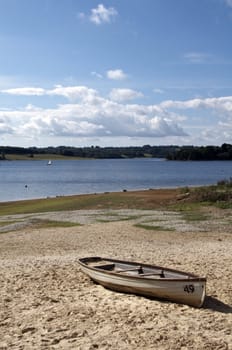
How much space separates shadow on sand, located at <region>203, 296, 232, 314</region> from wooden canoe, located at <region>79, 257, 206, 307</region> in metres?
0.35

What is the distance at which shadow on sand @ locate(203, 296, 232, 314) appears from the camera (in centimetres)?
1105

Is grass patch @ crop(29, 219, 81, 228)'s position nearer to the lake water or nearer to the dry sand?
the dry sand

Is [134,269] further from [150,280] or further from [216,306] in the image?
[216,306]

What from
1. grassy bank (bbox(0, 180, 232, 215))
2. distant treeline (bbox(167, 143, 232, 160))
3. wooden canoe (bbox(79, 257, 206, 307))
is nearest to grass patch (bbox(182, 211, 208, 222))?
grassy bank (bbox(0, 180, 232, 215))

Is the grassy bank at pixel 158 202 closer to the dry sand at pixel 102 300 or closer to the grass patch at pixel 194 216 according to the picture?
the grass patch at pixel 194 216

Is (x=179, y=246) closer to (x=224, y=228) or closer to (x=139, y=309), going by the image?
(x=224, y=228)

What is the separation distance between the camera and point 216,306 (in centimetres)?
1132

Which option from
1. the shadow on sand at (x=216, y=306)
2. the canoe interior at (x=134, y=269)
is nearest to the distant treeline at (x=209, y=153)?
the canoe interior at (x=134, y=269)

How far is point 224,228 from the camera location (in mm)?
24422

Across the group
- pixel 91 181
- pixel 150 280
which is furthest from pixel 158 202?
pixel 91 181

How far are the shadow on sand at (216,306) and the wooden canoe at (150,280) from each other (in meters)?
0.35

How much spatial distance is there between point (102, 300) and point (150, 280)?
1.20 m

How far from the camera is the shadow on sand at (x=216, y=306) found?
435 inches

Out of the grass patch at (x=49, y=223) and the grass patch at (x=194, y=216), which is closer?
the grass patch at (x=49, y=223)
